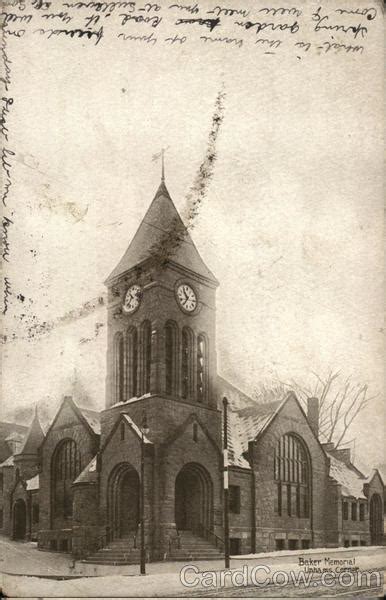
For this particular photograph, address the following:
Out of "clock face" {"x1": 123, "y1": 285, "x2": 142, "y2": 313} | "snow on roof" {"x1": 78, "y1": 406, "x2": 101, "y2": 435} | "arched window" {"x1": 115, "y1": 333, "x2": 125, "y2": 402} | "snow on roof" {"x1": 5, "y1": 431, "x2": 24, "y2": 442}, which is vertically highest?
"clock face" {"x1": 123, "y1": 285, "x2": 142, "y2": 313}

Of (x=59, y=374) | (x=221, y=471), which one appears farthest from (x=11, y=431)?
(x=221, y=471)

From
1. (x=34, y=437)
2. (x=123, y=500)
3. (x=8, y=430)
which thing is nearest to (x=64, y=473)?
(x=123, y=500)

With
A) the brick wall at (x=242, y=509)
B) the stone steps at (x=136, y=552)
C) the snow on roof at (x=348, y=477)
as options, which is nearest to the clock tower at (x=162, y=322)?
the brick wall at (x=242, y=509)

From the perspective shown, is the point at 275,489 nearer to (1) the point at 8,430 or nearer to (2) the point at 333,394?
(2) the point at 333,394

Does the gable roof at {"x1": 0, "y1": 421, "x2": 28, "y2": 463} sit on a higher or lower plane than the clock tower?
lower

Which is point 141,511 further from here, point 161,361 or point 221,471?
point 161,361

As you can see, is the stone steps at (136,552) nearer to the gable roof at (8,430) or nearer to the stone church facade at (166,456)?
the stone church facade at (166,456)

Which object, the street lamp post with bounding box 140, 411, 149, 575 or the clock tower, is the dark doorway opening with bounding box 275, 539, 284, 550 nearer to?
the clock tower

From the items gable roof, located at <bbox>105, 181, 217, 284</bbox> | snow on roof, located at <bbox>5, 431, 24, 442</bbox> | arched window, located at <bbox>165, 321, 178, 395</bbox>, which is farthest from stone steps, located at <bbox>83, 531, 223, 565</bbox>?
gable roof, located at <bbox>105, 181, 217, 284</bbox>
